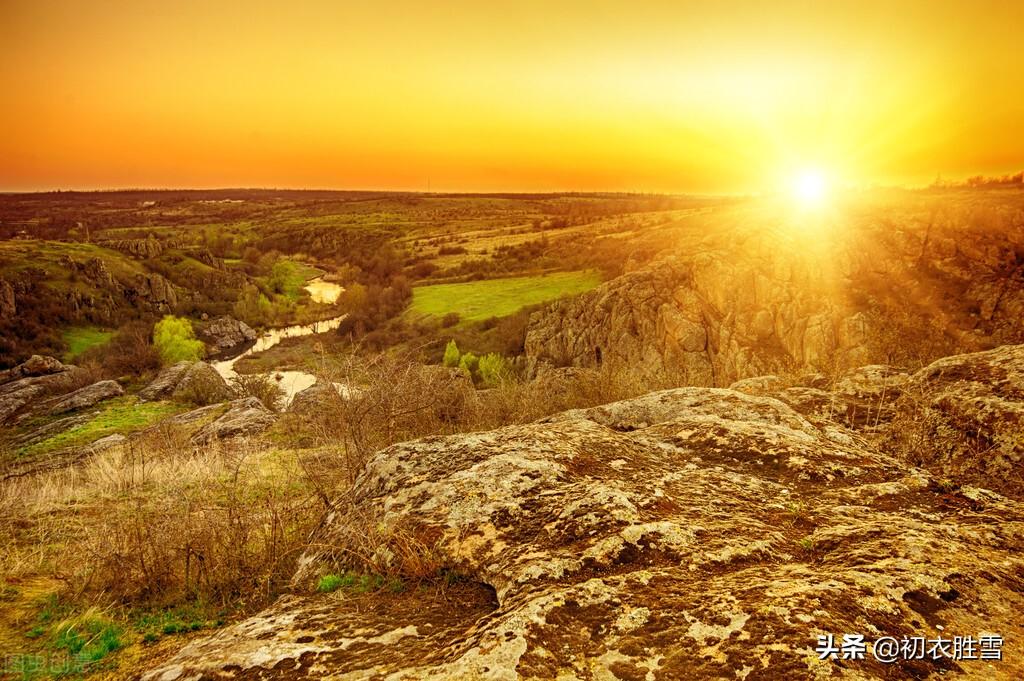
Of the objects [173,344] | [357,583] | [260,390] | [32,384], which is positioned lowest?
[32,384]

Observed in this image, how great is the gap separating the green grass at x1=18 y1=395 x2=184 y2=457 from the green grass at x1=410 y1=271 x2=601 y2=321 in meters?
36.7

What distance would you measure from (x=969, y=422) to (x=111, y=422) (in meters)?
35.7

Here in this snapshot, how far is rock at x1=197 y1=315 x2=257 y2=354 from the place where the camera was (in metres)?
74.9

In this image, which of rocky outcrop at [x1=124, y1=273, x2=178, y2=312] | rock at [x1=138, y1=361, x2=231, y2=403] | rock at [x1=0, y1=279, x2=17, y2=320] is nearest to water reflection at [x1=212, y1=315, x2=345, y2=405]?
rock at [x1=138, y1=361, x2=231, y2=403]

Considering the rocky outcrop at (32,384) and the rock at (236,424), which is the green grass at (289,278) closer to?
the rocky outcrop at (32,384)

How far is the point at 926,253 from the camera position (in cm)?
2805

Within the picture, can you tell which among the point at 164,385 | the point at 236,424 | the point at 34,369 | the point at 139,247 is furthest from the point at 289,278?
the point at 236,424

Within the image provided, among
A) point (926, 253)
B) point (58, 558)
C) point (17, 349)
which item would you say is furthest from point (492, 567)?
point (17, 349)

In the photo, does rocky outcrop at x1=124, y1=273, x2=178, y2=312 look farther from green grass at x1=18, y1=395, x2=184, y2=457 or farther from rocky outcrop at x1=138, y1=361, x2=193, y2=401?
green grass at x1=18, y1=395, x2=184, y2=457

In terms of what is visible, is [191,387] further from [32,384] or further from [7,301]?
[7,301]

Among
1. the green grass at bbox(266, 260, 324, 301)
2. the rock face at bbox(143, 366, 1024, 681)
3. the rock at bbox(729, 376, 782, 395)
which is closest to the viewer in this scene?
the rock face at bbox(143, 366, 1024, 681)

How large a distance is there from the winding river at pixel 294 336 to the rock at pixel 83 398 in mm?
7254

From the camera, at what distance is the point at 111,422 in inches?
1124

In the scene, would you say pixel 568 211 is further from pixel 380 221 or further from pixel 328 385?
pixel 328 385
